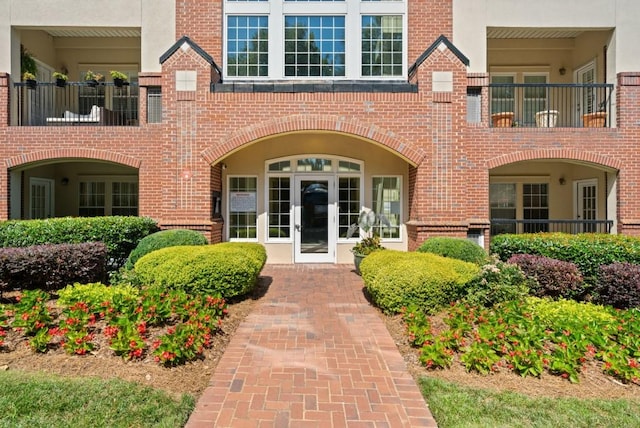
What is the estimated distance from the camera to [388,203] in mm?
11609

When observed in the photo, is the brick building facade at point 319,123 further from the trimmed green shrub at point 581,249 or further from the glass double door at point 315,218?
the trimmed green shrub at point 581,249

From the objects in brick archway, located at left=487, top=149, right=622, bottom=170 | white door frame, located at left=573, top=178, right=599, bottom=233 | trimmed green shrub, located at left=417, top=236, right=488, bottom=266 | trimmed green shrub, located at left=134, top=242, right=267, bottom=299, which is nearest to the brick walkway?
trimmed green shrub, located at left=134, top=242, right=267, bottom=299

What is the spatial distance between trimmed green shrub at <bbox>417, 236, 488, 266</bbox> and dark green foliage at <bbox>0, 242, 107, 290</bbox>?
22.6 ft

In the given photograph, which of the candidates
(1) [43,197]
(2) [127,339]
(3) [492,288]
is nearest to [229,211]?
(1) [43,197]

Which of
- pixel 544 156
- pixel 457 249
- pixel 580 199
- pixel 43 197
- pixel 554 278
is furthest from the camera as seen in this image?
pixel 580 199

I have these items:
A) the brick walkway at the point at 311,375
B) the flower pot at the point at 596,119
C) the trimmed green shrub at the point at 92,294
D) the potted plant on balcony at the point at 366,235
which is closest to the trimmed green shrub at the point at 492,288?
the brick walkway at the point at 311,375

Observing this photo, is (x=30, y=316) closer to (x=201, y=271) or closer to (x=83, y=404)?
(x=83, y=404)

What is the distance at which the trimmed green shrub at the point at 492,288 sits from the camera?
6.62 meters

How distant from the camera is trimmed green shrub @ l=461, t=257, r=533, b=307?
662 cm

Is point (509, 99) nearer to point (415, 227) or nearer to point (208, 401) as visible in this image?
point (415, 227)

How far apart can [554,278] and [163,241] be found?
26.1 feet

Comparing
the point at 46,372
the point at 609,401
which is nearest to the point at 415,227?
the point at 609,401

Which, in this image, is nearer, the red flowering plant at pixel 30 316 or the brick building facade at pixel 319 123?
the red flowering plant at pixel 30 316

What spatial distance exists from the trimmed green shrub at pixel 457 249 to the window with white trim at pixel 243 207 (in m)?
4.93
